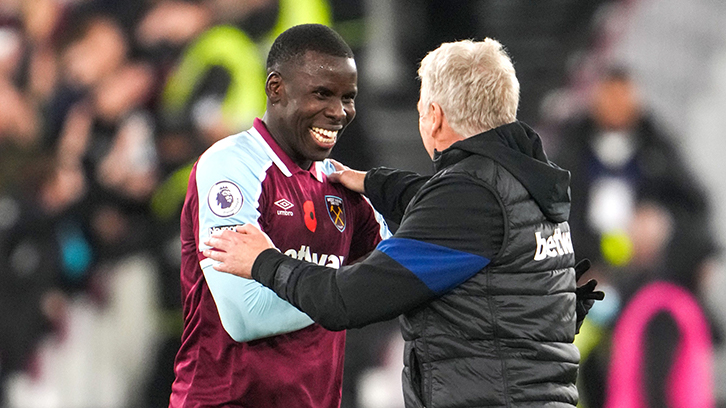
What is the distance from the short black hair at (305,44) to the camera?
2.09 m

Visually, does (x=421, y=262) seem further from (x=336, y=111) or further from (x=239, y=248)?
(x=336, y=111)

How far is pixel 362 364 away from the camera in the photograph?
4.14m

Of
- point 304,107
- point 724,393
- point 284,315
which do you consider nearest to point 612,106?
point 724,393

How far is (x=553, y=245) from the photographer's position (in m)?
1.74

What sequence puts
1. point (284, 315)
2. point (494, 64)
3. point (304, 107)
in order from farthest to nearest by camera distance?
point (304, 107)
point (284, 315)
point (494, 64)

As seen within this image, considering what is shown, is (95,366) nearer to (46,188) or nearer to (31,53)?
(46,188)

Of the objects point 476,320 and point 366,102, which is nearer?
point 476,320

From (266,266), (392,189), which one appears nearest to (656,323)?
(392,189)

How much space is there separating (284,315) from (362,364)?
2.30 m

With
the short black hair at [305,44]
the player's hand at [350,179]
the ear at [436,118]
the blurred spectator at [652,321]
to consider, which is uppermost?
the short black hair at [305,44]

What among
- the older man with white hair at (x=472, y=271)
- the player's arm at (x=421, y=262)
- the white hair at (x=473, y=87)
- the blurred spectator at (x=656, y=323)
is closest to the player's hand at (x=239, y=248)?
the older man with white hair at (x=472, y=271)

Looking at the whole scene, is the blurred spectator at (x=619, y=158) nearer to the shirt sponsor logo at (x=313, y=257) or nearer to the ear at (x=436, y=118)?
the shirt sponsor logo at (x=313, y=257)

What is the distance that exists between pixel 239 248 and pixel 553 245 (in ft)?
2.30

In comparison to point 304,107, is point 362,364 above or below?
below
